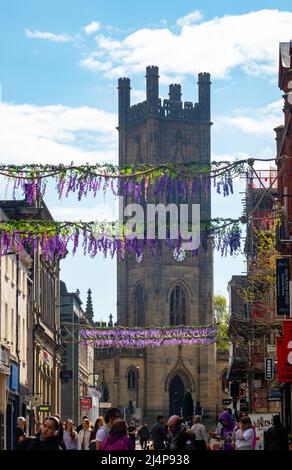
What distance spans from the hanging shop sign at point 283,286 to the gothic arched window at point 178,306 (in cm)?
9150

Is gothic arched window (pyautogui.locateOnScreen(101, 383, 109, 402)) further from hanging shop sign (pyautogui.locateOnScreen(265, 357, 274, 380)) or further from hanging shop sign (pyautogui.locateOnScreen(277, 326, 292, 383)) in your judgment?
hanging shop sign (pyautogui.locateOnScreen(277, 326, 292, 383))

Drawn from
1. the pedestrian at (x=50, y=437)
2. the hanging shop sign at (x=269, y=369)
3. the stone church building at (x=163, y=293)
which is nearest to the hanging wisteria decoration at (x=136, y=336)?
the stone church building at (x=163, y=293)

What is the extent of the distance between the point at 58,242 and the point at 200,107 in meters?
108

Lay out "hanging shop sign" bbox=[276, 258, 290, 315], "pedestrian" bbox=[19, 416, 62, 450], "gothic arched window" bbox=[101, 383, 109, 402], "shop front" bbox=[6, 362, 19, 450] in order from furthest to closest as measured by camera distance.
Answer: "gothic arched window" bbox=[101, 383, 109, 402]
"shop front" bbox=[6, 362, 19, 450]
"hanging shop sign" bbox=[276, 258, 290, 315]
"pedestrian" bbox=[19, 416, 62, 450]

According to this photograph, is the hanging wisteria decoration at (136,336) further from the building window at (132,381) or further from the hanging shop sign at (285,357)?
the hanging shop sign at (285,357)

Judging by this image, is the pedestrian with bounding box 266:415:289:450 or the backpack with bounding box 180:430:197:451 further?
the pedestrian with bounding box 266:415:289:450

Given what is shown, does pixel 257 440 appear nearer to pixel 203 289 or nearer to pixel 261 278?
pixel 261 278

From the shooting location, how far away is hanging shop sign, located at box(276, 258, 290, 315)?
39.8 meters

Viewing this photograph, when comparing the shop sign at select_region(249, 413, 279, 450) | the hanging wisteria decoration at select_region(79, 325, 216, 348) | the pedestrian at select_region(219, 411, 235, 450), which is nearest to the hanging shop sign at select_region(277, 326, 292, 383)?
the pedestrian at select_region(219, 411, 235, 450)

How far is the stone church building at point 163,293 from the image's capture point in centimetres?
12875

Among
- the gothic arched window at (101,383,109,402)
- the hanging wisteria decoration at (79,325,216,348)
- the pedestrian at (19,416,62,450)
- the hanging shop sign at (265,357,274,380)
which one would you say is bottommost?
the gothic arched window at (101,383,109,402)

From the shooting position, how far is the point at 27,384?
194 ft
